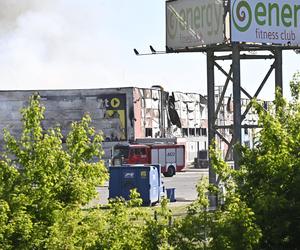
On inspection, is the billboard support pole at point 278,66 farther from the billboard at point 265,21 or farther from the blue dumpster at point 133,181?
the blue dumpster at point 133,181

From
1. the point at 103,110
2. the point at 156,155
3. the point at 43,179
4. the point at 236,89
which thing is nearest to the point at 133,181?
the point at 236,89

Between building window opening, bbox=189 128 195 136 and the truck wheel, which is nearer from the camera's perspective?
the truck wheel

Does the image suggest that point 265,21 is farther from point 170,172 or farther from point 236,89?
point 170,172

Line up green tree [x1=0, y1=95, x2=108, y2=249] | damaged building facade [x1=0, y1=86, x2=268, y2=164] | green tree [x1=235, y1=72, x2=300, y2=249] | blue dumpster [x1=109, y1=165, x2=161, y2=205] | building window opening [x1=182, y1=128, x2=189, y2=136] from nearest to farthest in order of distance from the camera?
green tree [x1=235, y1=72, x2=300, y2=249], green tree [x1=0, y1=95, x2=108, y2=249], blue dumpster [x1=109, y1=165, x2=161, y2=205], damaged building facade [x1=0, y1=86, x2=268, y2=164], building window opening [x1=182, y1=128, x2=189, y2=136]

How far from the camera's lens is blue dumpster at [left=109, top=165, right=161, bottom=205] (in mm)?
38844

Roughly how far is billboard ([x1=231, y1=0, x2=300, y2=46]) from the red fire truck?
33148 millimetres

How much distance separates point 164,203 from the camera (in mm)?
11969

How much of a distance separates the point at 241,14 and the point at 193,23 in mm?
1961

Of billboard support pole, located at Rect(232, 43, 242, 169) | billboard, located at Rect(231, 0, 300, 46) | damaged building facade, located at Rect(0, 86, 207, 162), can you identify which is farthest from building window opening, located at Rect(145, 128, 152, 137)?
billboard, located at Rect(231, 0, 300, 46)

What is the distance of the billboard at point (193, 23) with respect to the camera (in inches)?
1193

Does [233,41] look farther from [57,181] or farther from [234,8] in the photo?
[57,181]

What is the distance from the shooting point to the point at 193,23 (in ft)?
102

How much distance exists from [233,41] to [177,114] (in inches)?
2053

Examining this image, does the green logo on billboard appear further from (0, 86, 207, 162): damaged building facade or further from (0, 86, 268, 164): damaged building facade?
(0, 86, 207, 162): damaged building facade
